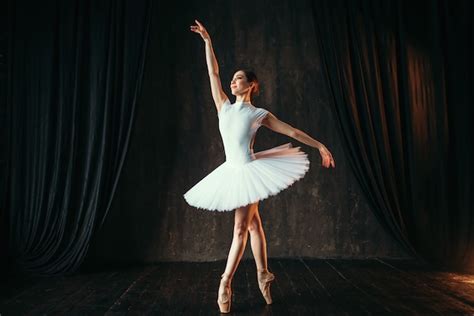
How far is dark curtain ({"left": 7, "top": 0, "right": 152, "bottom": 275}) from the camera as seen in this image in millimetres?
3934

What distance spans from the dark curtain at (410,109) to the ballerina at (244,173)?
4.73ft

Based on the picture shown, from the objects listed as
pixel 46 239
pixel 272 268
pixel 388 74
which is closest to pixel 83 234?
pixel 46 239

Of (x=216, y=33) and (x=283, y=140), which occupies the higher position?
(x=216, y=33)

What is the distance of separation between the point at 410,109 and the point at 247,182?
2.23 meters

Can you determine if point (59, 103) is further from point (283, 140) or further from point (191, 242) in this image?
point (283, 140)

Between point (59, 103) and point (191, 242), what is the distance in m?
1.68

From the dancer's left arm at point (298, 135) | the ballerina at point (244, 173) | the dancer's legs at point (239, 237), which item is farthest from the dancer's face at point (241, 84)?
the dancer's legs at point (239, 237)

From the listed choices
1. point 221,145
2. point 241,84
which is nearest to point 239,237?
point 241,84

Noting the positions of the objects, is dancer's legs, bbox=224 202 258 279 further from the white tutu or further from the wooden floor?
the wooden floor

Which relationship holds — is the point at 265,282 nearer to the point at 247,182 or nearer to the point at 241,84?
the point at 247,182

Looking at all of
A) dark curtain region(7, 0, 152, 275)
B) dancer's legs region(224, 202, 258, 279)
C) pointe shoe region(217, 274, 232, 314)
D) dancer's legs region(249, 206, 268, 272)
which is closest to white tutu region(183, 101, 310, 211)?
dancer's legs region(224, 202, 258, 279)

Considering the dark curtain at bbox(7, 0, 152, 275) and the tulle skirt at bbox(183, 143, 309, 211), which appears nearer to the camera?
the tulle skirt at bbox(183, 143, 309, 211)

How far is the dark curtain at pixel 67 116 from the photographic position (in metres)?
3.93

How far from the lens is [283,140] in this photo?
460 centimetres
